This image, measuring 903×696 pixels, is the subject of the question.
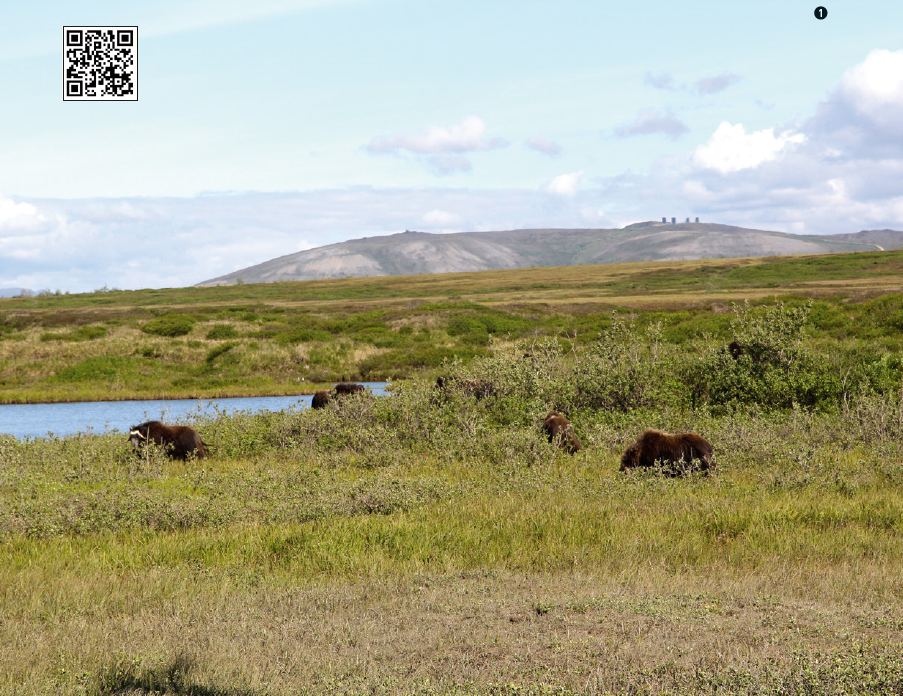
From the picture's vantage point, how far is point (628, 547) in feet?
24.1

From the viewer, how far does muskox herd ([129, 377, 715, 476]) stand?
10.8 m

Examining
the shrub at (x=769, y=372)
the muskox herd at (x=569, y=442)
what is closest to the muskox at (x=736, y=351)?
the shrub at (x=769, y=372)

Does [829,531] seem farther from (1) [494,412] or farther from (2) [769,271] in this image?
(2) [769,271]

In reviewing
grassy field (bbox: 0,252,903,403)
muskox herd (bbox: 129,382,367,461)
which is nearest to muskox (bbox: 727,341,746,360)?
grassy field (bbox: 0,252,903,403)

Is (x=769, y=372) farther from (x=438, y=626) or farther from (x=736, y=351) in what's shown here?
(x=438, y=626)

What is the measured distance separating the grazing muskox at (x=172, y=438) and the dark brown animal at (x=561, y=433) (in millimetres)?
6779

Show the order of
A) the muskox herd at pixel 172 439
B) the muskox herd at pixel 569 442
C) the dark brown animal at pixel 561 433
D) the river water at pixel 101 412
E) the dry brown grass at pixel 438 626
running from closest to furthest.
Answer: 1. the dry brown grass at pixel 438 626
2. the muskox herd at pixel 569 442
3. the dark brown animal at pixel 561 433
4. the muskox herd at pixel 172 439
5. the river water at pixel 101 412

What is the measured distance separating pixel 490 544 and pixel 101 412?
73.4ft

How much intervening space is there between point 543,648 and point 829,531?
4.58 metres

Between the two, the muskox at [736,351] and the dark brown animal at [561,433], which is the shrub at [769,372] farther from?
the dark brown animal at [561,433]

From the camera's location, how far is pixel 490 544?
7562 mm

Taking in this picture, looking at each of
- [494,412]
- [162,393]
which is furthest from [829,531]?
[162,393]

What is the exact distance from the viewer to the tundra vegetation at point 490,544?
4.64 metres

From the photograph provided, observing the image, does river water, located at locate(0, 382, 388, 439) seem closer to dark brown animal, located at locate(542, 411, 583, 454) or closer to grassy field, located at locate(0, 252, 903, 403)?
grassy field, located at locate(0, 252, 903, 403)
